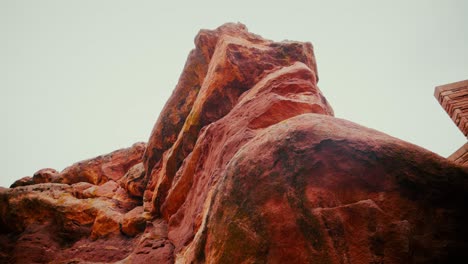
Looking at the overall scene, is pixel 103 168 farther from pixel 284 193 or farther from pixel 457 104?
pixel 457 104

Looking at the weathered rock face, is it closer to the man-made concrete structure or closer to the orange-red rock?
the orange-red rock

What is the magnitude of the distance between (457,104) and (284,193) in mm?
15984

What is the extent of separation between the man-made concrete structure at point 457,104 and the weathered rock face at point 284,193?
34.9 ft

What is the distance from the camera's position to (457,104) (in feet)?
47.1

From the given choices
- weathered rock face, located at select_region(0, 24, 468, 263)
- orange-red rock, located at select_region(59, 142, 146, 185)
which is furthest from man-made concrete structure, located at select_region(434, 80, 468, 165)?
orange-red rock, located at select_region(59, 142, 146, 185)

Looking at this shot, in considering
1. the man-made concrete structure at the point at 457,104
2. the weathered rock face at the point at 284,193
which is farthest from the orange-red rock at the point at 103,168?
the man-made concrete structure at the point at 457,104

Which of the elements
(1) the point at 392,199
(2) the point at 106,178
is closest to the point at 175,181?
(1) the point at 392,199

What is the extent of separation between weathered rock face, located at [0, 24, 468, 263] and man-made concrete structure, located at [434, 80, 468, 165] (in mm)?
10630

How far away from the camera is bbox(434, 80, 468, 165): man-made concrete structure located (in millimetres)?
13852

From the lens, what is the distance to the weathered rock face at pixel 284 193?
3.32m

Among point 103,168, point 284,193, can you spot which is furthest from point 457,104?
point 103,168

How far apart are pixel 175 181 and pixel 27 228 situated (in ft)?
23.3

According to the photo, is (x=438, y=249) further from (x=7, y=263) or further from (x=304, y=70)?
(x=7, y=263)

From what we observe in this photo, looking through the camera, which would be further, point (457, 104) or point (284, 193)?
point (457, 104)
